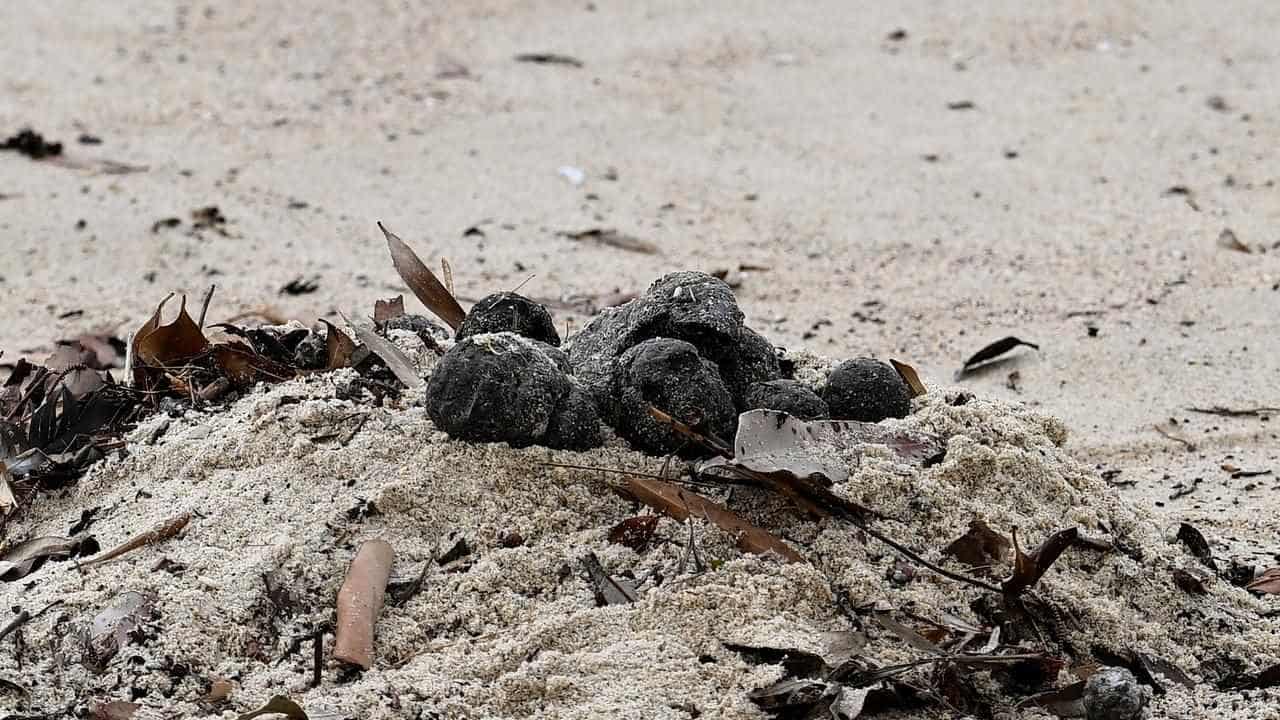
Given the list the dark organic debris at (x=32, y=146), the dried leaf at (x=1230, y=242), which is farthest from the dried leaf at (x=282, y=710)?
the dark organic debris at (x=32, y=146)

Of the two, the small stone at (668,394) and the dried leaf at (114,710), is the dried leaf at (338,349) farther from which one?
the dried leaf at (114,710)

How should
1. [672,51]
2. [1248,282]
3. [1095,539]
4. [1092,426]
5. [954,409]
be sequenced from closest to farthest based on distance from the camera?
[1095,539], [954,409], [1092,426], [1248,282], [672,51]

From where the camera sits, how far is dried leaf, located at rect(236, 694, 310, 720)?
2.35m

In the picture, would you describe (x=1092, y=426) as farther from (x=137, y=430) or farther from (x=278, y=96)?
(x=278, y=96)

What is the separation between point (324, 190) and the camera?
241 inches

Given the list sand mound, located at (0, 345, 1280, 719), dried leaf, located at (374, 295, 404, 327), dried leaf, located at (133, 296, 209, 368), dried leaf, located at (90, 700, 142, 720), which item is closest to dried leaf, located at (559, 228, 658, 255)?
dried leaf, located at (374, 295, 404, 327)

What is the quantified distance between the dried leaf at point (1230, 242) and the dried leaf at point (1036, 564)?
127 inches

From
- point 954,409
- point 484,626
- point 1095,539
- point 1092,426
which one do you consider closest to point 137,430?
point 484,626

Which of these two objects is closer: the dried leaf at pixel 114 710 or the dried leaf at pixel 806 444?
the dried leaf at pixel 114 710

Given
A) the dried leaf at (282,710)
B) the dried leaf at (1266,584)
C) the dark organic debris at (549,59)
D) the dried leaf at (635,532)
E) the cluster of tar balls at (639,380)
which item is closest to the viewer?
the dried leaf at (282,710)

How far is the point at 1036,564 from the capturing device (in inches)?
104

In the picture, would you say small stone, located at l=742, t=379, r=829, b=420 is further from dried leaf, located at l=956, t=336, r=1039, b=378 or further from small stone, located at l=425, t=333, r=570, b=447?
dried leaf, located at l=956, t=336, r=1039, b=378

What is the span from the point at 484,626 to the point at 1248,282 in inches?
142

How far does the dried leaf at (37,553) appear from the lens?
285 cm
